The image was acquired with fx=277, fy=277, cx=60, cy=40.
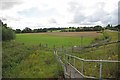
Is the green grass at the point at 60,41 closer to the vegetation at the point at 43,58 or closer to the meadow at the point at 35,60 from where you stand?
the meadow at the point at 35,60

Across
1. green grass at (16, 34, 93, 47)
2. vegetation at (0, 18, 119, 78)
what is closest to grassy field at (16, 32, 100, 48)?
green grass at (16, 34, 93, 47)

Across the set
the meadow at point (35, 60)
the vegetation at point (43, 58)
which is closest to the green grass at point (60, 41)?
the meadow at point (35, 60)

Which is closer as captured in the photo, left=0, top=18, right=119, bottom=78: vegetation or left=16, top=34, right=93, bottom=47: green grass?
left=0, top=18, right=119, bottom=78: vegetation

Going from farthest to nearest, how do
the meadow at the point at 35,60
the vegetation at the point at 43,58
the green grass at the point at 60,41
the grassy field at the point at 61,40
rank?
the grassy field at the point at 61,40, the green grass at the point at 60,41, the meadow at the point at 35,60, the vegetation at the point at 43,58

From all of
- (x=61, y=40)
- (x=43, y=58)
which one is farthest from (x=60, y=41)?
(x=43, y=58)

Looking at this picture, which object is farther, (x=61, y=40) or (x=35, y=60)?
(x=61, y=40)

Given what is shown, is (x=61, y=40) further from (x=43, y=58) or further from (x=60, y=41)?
(x=43, y=58)

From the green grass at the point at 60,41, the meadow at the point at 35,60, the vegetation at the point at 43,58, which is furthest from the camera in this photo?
the green grass at the point at 60,41

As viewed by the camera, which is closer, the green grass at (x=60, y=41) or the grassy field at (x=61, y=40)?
the green grass at (x=60, y=41)

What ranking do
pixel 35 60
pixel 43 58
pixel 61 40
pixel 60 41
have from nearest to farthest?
1. pixel 35 60
2. pixel 43 58
3. pixel 60 41
4. pixel 61 40

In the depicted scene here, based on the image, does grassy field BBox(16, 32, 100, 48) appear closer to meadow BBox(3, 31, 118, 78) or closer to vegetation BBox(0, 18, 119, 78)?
meadow BBox(3, 31, 118, 78)

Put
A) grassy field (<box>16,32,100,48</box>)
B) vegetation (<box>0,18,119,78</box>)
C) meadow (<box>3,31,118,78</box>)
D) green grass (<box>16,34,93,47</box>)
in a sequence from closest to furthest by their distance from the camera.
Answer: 1. vegetation (<box>0,18,119,78</box>)
2. meadow (<box>3,31,118,78</box>)
3. green grass (<box>16,34,93,47</box>)
4. grassy field (<box>16,32,100,48</box>)

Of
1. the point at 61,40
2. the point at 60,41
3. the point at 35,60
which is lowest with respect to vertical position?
the point at 35,60

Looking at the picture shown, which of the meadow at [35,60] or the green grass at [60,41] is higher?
the green grass at [60,41]
